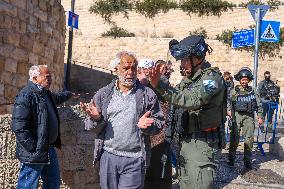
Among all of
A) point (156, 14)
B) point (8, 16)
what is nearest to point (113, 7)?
point (156, 14)

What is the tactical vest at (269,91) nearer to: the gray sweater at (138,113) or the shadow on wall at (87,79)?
the gray sweater at (138,113)

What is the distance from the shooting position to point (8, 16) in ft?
26.8

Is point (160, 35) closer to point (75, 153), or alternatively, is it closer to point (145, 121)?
point (75, 153)

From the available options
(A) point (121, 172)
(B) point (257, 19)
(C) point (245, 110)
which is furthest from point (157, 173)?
→ (B) point (257, 19)

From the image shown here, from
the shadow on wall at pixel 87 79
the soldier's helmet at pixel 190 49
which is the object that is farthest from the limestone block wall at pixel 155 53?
the soldier's helmet at pixel 190 49

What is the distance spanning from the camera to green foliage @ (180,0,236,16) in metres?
26.8

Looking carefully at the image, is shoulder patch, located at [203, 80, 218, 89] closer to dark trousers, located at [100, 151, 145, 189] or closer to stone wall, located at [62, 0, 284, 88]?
dark trousers, located at [100, 151, 145, 189]

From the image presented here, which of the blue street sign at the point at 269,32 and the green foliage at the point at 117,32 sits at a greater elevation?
the green foliage at the point at 117,32

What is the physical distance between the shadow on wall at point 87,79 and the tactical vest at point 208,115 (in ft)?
67.5

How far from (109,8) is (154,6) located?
321cm

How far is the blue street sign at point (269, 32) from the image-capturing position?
354 inches

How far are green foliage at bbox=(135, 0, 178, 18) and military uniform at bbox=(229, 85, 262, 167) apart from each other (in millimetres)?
21862

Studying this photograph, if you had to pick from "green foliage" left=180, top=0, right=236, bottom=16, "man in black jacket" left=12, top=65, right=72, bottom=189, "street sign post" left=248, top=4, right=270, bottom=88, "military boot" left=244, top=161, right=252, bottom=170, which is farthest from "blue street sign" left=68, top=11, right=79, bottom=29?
"green foliage" left=180, top=0, right=236, bottom=16

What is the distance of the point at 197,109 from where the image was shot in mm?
3424
